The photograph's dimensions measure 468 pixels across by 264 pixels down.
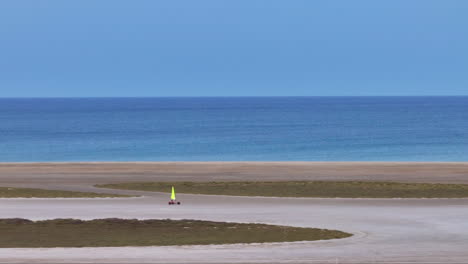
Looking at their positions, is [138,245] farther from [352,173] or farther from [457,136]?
[457,136]

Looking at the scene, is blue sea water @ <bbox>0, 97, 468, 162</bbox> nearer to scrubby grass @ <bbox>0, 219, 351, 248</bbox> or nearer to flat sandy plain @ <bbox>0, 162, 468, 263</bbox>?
flat sandy plain @ <bbox>0, 162, 468, 263</bbox>

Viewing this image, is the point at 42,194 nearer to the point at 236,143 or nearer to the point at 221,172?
the point at 221,172

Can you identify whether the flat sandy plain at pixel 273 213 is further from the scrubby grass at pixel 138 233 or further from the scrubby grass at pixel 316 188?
the scrubby grass at pixel 316 188

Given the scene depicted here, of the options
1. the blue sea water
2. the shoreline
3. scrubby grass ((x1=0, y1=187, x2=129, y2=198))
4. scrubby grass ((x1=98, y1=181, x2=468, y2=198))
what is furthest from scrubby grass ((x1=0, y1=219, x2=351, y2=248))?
the blue sea water

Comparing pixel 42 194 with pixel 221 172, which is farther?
pixel 221 172

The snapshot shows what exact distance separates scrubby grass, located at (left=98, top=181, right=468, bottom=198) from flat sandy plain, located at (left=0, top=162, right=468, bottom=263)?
2.21 meters

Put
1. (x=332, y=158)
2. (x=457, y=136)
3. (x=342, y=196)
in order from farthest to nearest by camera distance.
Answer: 1. (x=457, y=136)
2. (x=332, y=158)
3. (x=342, y=196)

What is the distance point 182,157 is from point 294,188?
55.9 m

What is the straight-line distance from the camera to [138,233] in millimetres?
32938

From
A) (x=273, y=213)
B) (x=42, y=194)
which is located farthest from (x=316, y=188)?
(x=42, y=194)

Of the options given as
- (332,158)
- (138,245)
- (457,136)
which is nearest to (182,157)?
(332,158)

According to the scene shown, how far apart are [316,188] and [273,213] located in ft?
38.4

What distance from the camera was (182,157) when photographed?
10606 cm

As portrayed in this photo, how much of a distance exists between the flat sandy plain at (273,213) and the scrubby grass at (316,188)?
2.21 m
